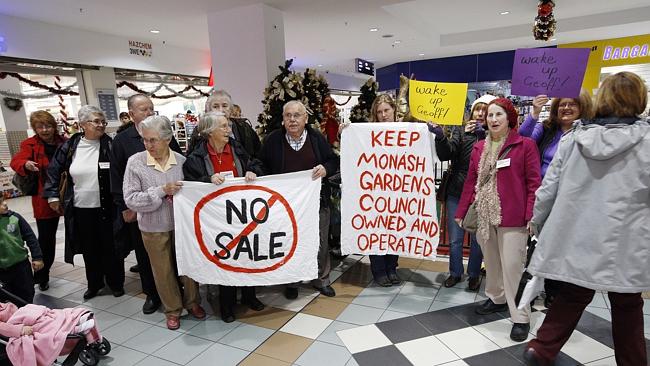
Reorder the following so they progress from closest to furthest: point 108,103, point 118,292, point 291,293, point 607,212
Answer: point 607,212
point 291,293
point 118,292
point 108,103

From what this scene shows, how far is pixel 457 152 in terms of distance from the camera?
9.73 feet

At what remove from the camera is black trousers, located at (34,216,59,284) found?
363 cm

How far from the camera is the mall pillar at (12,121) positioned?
7504mm

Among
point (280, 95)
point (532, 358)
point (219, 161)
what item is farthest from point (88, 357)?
point (532, 358)

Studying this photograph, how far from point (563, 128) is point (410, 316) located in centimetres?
169

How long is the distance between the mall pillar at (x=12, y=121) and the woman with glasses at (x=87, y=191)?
233 inches

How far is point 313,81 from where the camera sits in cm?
381

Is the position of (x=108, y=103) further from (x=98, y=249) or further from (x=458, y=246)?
(x=458, y=246)

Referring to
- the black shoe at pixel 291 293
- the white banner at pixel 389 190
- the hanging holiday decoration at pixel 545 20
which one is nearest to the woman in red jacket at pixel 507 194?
the white banner at pixel 389 190

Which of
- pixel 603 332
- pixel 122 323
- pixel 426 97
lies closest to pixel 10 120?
pixel 122 323

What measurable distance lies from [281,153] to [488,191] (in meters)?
1.51

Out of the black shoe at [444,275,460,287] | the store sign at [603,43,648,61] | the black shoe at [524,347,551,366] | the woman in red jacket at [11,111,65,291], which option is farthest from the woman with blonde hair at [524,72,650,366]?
the store sign at [603,43,648,61]

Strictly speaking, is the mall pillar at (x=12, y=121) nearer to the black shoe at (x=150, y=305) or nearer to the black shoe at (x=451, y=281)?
the black shoe at (x=150, y=305)

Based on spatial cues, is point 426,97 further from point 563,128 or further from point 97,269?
point 97,269
